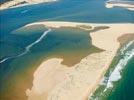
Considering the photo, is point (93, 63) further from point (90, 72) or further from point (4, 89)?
point (4, 89)

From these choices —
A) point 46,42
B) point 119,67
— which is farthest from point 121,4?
A: point 119,67

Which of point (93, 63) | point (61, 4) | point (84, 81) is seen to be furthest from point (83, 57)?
point (61, 4)

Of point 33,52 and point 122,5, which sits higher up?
point 33,52

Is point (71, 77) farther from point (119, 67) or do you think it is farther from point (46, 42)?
point (46, 42)

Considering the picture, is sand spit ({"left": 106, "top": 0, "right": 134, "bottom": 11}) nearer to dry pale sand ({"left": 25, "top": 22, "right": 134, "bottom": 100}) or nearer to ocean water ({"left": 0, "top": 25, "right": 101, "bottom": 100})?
ocean water ({"left": 0, "top": 25, "right": 101, "bottom": 100})

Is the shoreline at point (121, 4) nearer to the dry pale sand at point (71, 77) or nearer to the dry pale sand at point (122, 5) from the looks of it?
the dry pale sand at point (122, 5)

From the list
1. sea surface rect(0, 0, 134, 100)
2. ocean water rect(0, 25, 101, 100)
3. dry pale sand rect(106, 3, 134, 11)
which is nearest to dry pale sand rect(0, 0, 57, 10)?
sea surface rect(0, 0, 134, 100)
